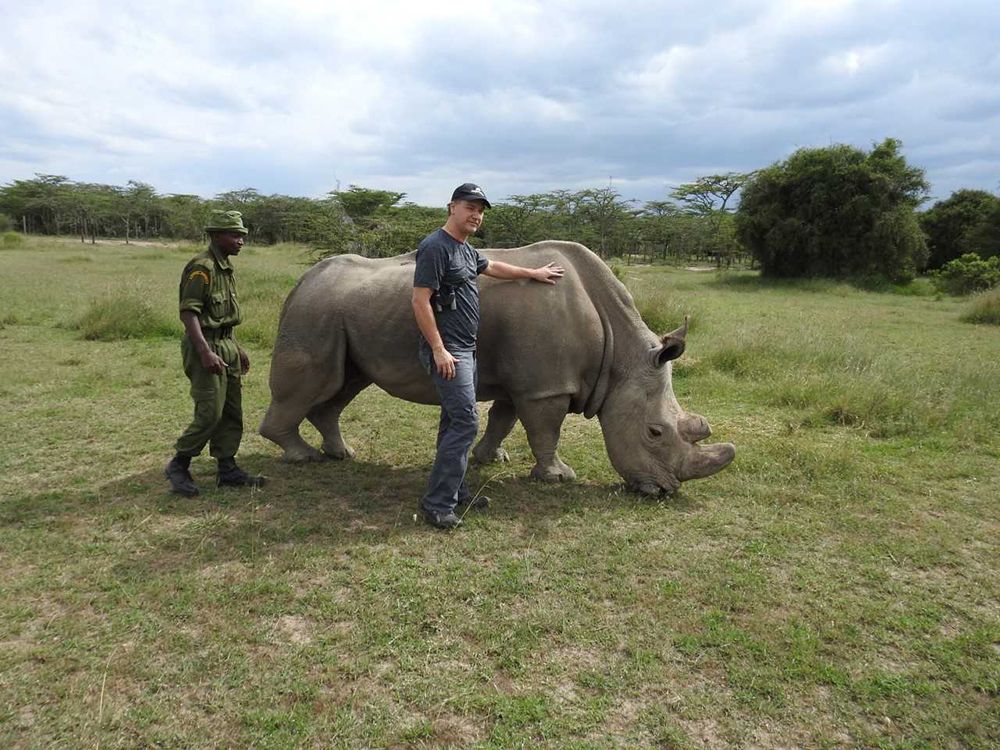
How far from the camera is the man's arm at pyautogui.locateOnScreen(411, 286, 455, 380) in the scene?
13.6 feet

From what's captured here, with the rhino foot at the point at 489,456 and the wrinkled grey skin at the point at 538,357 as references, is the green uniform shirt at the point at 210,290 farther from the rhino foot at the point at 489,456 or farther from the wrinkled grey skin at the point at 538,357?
the rhino foot at the point at 489,456

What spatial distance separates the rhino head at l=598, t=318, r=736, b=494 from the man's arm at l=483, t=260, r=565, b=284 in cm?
84

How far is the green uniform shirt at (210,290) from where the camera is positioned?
4461mm

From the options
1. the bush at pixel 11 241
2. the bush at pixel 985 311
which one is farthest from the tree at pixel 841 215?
the bush at pixel 11 241

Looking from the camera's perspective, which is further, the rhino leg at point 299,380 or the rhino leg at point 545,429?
the rhino leg at point 299,380

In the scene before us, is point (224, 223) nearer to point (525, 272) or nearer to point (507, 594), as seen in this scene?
point (525, 272)

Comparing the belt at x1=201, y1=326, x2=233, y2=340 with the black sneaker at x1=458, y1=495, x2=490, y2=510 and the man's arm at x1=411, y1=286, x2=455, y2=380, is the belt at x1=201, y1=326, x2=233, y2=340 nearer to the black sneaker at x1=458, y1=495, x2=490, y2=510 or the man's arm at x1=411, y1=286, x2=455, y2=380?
the man's arm at x1=411, y1=286, x2=455, y2=380

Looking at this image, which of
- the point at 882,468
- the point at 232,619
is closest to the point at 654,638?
the point at 232,619

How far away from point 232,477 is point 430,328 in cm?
214

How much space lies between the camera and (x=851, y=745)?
2.65m

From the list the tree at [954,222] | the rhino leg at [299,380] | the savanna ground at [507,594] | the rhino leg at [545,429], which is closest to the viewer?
the savanna ground at [507,594]

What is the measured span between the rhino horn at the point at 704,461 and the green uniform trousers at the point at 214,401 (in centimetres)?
340

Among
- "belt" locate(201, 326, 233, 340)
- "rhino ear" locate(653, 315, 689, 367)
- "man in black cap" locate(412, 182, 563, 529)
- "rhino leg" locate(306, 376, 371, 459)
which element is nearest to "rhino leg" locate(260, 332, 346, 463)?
"rhino leg" locate(306, 376, 371, 459)

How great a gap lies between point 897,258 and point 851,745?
2828cm
